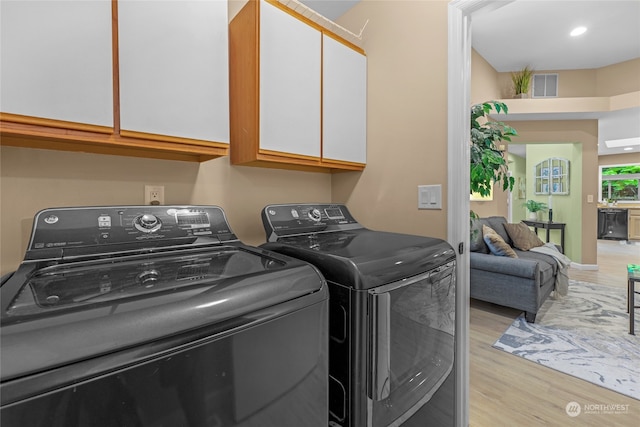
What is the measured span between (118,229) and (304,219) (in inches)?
33.7

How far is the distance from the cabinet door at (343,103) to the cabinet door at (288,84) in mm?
64

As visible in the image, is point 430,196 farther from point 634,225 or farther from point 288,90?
point 634,225

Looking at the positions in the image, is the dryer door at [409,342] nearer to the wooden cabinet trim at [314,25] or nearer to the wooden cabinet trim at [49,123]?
the wooden cabinet trim at [49,123]

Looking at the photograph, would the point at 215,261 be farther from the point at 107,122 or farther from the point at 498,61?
the point at 498,61

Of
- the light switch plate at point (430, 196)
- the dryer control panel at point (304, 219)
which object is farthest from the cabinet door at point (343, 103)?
the light switch plate at point (430, 196)

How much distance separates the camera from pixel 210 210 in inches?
53.7

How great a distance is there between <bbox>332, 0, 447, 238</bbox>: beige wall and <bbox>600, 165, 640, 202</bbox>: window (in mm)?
11623

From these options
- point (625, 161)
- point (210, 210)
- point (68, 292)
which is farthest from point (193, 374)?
point (625, 161)

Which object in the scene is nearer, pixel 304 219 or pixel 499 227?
pixel 304 219

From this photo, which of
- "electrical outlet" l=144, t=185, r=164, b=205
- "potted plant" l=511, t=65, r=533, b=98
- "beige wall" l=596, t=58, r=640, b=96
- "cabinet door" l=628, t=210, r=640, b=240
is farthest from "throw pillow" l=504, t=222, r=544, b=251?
"cabinet door" l=628, t=210, r=640, b=240

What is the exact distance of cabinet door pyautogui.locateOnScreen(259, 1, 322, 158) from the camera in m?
1.44

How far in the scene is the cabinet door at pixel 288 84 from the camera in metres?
1.44

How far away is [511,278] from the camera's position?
296cm

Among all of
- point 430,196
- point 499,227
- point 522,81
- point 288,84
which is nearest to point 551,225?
point 499,227
